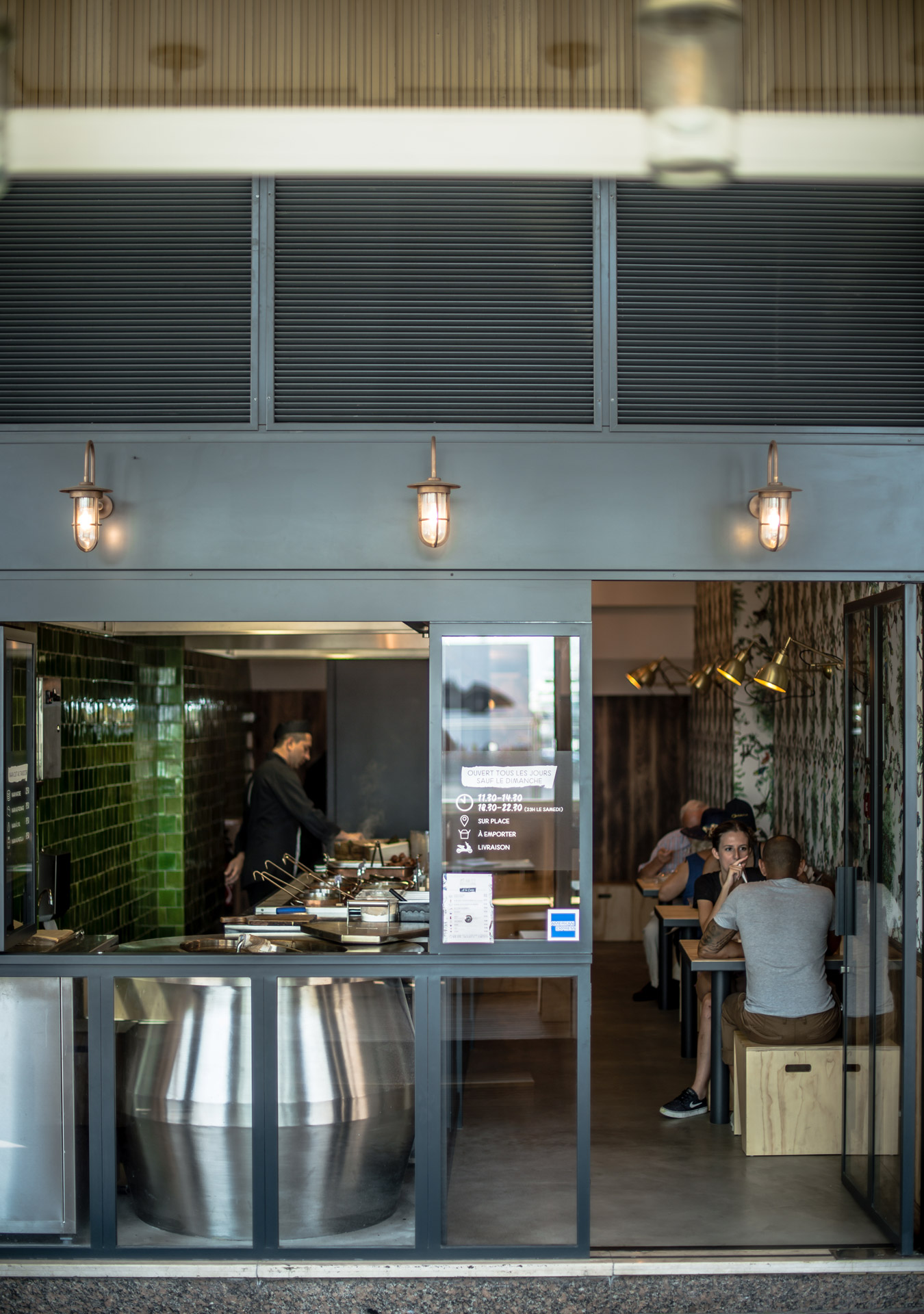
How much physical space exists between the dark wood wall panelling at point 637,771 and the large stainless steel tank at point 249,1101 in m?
6.24

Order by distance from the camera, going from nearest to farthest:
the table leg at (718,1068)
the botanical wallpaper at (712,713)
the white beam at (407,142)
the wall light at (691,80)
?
the wall light at (691,80), the white beam at (407,142), the table leg at (718,1068), the botanical wallpaper at (712,713)

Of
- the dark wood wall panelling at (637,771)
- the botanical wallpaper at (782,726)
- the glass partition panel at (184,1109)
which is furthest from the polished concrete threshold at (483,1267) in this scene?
the dark wood wall panelling at (637,771)

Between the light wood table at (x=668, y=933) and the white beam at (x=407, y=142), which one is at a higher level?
the white beam at (x=407, y=142)

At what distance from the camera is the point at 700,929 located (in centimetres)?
603

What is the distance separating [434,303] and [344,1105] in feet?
8.78

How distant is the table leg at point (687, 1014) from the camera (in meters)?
5.81

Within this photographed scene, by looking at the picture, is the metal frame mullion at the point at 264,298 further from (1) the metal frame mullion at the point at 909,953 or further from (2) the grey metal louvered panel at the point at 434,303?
(1) the metal frame mullion at the point at 909,953

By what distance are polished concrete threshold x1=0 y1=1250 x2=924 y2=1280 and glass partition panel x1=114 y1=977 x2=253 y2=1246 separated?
0.09m

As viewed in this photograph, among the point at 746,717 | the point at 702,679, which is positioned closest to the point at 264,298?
the point at 702,679

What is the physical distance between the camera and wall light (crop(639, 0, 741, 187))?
113 centimetres

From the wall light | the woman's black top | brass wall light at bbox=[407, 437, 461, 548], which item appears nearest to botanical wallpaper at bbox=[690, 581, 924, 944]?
the woman's black top

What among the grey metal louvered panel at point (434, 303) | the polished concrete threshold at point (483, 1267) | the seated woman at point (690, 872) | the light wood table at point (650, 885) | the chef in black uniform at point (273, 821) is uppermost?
the grey metal louvered panel at point (434, 303)

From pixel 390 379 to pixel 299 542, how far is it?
0.63 metres

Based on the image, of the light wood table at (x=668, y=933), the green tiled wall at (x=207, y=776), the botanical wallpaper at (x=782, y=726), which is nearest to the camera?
the light wood table at (x=668, y=933)
